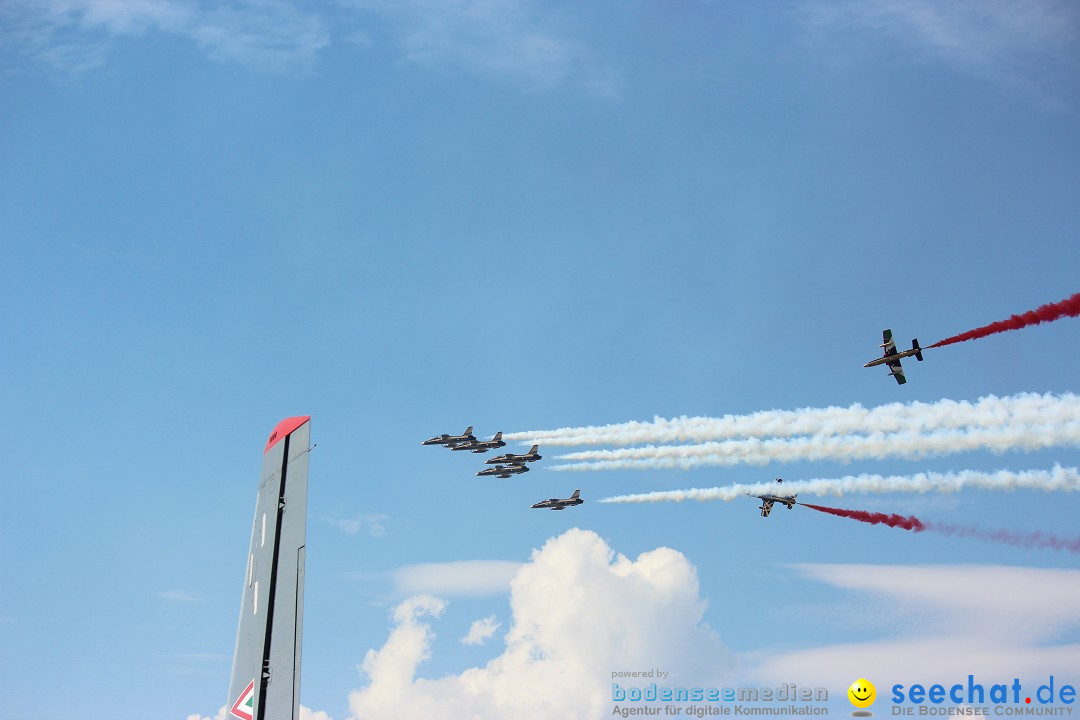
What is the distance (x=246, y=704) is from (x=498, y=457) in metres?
92.5

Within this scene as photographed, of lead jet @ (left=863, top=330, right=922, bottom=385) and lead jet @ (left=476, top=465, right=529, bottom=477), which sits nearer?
lead jet @ (left=863, top=330, right=922, bottom=385)

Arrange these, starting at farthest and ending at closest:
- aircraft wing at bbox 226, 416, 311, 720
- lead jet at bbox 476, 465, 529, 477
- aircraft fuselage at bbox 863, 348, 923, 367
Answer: lead jet at bbox 476, 465, 529, 477 → aircraft fuselage at bbox 863, 348, 923, 367 → aircraft wing at bbox 226, 416, 311, 720

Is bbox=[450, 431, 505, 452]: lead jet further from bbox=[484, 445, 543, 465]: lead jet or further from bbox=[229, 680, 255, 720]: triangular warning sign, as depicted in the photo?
bbox=[229, 680, 255, 720]: triangular warning sign

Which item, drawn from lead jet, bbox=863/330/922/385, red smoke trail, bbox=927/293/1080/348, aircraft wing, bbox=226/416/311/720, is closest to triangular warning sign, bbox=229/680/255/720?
aircraft wing, bbox=226/416/311/720

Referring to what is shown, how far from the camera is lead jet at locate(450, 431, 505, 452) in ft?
372

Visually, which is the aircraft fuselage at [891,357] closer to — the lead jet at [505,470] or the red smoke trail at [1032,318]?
the red smoke trail at [1032,318]

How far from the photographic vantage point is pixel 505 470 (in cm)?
11225

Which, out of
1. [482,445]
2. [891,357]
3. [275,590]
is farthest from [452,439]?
[275,590]

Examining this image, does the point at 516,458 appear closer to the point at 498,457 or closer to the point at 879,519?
the point at 498,457

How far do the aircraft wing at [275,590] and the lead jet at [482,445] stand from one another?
91.7 metres

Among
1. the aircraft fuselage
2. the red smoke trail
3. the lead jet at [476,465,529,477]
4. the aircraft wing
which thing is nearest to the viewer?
the aircraft wing

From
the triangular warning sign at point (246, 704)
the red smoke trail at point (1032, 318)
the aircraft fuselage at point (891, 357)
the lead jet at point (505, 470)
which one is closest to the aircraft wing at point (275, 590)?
the triangular warning sign at point (246, 704)

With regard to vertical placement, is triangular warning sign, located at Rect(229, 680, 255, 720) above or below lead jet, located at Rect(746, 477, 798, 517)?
below

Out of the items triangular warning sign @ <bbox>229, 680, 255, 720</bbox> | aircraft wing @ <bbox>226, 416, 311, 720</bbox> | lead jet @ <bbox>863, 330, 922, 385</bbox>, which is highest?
lead jet @ <bbox>863, 330, 922, 385</bbox>
